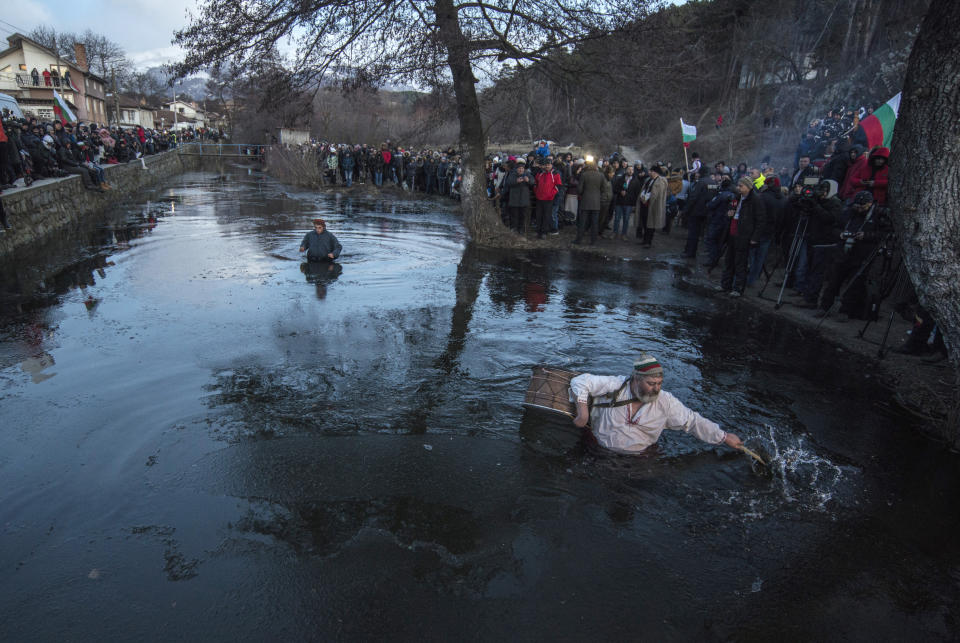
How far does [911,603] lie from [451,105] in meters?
14.8

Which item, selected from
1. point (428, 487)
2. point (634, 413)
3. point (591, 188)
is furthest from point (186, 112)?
point (634, 413)

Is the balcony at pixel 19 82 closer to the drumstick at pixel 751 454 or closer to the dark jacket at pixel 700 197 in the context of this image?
the dark jacket at pixel 700 197

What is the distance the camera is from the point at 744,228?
993 centimetres

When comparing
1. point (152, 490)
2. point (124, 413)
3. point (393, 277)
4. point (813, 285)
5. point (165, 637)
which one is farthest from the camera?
point (393, 277)

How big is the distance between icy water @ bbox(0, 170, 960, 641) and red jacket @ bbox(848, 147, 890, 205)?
2586 millimetres

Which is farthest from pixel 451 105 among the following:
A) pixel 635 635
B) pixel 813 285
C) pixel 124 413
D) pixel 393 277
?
pixel 635 635

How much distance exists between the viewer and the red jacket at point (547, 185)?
47.6 ft

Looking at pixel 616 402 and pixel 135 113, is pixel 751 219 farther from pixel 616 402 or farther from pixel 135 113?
pixel 135 113

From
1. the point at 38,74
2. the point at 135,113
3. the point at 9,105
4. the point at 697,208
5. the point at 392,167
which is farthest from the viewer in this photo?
the point at 135,113

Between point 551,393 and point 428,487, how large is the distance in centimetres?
145

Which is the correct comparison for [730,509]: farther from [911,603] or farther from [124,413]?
[124,413]

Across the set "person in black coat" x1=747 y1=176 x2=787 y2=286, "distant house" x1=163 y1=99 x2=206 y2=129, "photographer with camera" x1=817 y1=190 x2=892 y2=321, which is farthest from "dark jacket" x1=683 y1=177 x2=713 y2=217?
"distant house" x1=163 y1=99 x2=206 y2=129

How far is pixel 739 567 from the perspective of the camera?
3.94 m

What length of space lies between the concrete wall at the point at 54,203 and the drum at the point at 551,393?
12021mm
